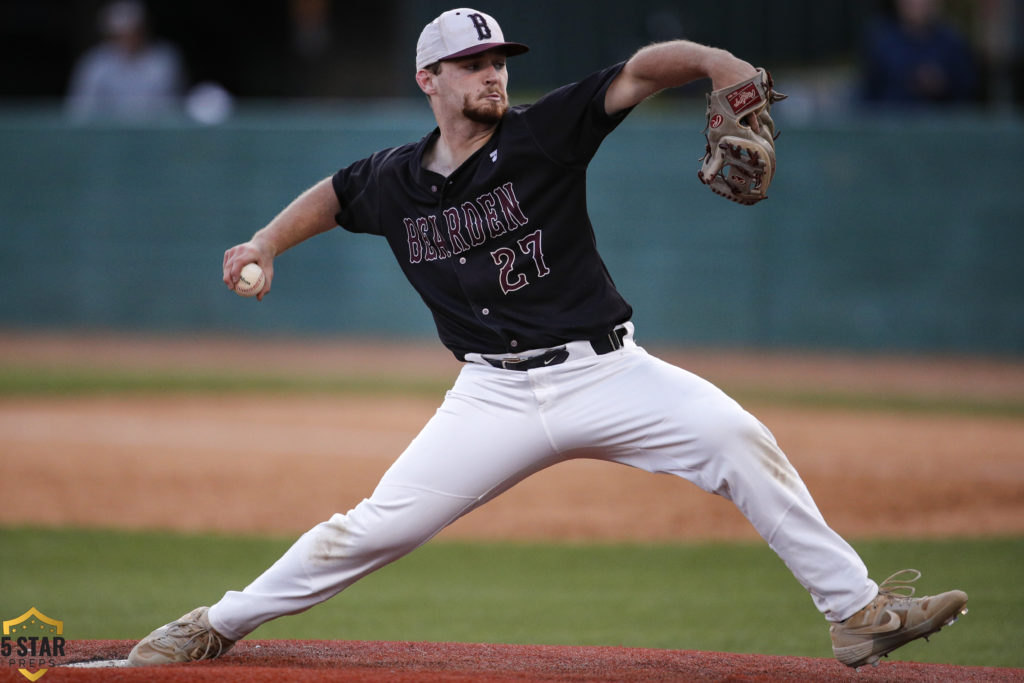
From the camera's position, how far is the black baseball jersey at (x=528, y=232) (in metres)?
3.58

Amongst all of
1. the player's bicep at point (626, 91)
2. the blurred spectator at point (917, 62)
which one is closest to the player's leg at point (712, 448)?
the player's bicep at point (626, 91)

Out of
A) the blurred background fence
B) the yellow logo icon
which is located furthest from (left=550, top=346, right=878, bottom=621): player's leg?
the blurred background fence

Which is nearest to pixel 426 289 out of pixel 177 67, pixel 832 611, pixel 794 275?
pixel 832 611

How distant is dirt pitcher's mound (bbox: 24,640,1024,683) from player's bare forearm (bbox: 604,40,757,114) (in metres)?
1.72

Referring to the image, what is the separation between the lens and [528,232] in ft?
12.0

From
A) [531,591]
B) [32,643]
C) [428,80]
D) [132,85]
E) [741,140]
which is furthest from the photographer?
[132,85]

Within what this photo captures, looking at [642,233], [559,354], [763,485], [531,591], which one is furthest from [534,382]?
[642,233]

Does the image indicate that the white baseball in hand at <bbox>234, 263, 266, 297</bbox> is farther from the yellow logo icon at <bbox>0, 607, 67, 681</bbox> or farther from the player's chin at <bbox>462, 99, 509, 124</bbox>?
the yellow logo icon at <bbox>0, 607, 67, 681</bbox>

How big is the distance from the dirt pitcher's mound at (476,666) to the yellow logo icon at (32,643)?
0.20 ft

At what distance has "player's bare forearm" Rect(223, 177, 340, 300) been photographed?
3898 mm

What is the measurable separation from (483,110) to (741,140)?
830mm

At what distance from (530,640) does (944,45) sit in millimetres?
9125

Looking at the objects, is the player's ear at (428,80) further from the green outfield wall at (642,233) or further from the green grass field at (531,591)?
the green outfield wall at (642,233)

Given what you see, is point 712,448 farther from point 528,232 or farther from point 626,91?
point 626,91
